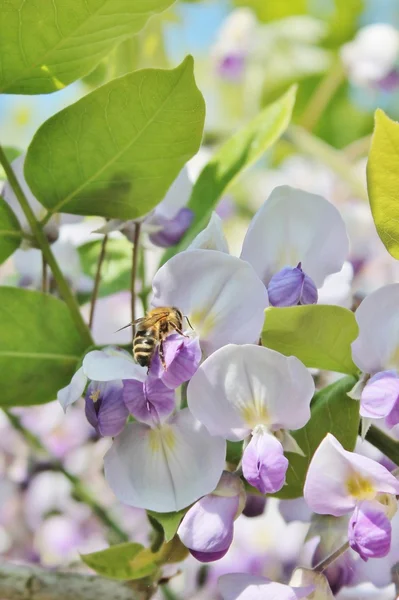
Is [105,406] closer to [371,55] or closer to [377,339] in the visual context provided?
[377,339]

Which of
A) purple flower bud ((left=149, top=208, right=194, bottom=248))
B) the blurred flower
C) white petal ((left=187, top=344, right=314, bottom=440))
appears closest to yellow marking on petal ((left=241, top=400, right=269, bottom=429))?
white petal ((left=187, top=344, right=314, bottom=440))

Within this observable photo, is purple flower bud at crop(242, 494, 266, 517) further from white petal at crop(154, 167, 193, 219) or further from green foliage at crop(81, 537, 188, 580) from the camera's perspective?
white petal at crop(154, 167, 193, 219)

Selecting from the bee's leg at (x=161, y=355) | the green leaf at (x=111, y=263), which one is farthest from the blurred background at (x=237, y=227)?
the bee's leg at (x=161, y=355)

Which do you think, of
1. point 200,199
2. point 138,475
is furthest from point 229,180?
point 138,475

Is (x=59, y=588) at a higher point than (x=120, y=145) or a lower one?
lower

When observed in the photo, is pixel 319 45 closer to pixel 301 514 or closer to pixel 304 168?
pixel 304 168

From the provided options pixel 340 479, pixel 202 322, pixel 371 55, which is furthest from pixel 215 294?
pixel 371 55
